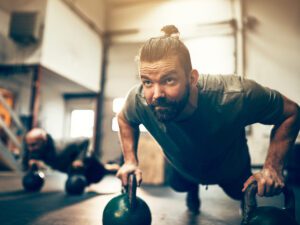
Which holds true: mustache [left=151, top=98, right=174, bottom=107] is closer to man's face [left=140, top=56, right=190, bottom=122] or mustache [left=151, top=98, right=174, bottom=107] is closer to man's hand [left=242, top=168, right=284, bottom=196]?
man's face [left=140, top=56, right=190, bottom=122]

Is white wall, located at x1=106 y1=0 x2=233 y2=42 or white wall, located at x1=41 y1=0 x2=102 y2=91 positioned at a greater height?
white wall, located at x1=106 y1=0 x2=233 y2=42

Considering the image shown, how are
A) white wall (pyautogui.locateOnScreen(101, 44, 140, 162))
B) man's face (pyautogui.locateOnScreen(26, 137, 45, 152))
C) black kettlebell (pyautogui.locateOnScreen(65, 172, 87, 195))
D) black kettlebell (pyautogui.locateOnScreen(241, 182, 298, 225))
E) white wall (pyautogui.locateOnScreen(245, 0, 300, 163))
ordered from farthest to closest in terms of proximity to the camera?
white wall (pyautogui.locateOnScreen(101, 44, 140, 162))
white wall (pyautogui.locateOnScreen(245, 0, 300, 163))
man's face (pyautogui.locateOnScreen(26, 137, 45, 152))
black kettlebell (pyautogui.locateOnScreen(65, 172, 87, 195))
black kettlebell (pyautogui.locateOnScreen(241, 182, 298, 225))

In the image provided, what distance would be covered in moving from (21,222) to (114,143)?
15.9 ft

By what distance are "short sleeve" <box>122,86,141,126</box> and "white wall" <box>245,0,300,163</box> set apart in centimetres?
439

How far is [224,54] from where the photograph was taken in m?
→ 5.92

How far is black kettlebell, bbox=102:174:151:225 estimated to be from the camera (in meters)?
1.32

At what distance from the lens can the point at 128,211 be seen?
1331 millimetres

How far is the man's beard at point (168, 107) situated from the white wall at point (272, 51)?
4569 millimetres

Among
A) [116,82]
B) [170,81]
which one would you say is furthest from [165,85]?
[116,82]

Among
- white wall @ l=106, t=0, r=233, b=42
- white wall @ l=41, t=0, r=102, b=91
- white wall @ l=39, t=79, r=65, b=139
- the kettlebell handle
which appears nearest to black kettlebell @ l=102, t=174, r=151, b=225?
the kettlebell handle

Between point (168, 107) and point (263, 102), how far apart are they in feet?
1.58

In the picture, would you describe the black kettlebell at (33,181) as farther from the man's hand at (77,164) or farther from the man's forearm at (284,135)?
the man's forearm at (284,135)

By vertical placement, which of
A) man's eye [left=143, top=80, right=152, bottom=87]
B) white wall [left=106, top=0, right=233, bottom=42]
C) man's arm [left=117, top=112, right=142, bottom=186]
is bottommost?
man's arm [left=117, top=112, right=142, bottom=186]

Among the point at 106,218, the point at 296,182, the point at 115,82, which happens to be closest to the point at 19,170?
the point at 115,82
